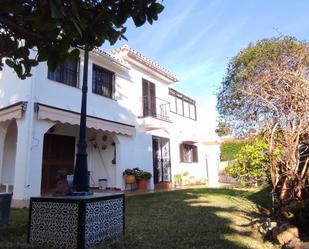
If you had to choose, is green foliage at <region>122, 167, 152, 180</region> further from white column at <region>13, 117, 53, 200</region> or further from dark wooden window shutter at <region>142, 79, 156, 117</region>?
white column at <region>13, 117, 53, 200</region>

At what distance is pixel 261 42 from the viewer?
23.2 m

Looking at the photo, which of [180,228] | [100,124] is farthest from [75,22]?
[100,124]

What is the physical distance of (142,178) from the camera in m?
21.0

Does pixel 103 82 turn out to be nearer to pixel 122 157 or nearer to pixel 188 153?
pixel 122 157

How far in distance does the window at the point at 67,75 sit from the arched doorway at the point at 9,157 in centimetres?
338

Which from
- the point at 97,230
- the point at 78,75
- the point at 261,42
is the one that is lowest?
the point at 97,230

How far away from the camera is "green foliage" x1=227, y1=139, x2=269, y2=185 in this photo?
1098 centimetres

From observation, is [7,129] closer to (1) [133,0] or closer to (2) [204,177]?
(1) [133,0]

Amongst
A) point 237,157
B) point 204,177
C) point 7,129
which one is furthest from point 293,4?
point 204,177

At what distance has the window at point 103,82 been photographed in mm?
19523

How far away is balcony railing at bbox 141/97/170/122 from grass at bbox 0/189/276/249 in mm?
11404

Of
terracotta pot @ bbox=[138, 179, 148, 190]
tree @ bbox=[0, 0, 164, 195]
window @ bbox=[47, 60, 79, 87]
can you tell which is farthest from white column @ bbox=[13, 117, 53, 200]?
tree @ bbox=[0, 0, 164, 195]

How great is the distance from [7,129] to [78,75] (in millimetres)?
4851

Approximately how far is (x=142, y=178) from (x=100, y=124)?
5277 millimetres
